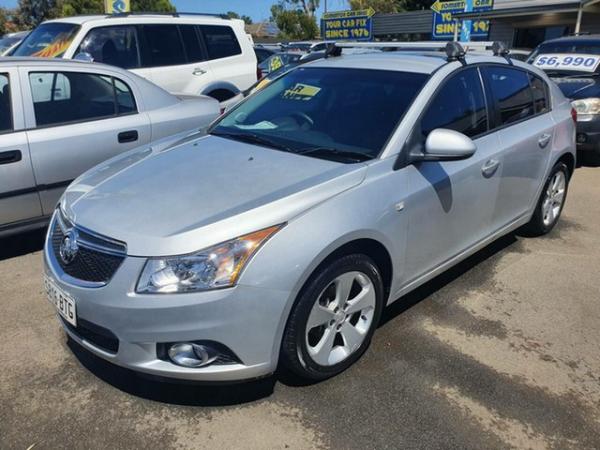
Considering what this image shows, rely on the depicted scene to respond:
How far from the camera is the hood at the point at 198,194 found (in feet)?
7.66

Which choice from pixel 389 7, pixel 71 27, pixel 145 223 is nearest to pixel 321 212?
pixel 145 223

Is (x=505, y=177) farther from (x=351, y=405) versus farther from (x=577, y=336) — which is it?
(x=351, y=405)

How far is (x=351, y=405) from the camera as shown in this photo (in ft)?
8.73

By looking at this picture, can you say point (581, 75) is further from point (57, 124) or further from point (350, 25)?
point (350, 25)

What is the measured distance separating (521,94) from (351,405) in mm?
2805

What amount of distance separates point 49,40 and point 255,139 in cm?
506

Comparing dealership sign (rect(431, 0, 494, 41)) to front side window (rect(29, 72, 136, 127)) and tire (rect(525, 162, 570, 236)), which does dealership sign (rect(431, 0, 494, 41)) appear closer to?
tire (rect(525, 162, 570, 236))

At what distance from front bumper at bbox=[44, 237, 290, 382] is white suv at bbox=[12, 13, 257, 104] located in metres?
4.73

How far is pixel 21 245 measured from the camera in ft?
15.1

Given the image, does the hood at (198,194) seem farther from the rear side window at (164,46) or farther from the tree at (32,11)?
the tree at (32,11)

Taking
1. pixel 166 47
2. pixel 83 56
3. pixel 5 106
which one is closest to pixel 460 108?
pixel 5 106

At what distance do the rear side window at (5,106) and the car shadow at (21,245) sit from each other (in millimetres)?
893

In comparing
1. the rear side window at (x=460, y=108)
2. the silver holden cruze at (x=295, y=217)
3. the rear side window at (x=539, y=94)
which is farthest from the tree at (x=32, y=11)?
the rear side window at (x=460, y=108)

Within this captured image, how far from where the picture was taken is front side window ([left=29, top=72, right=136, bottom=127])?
4.27 m
